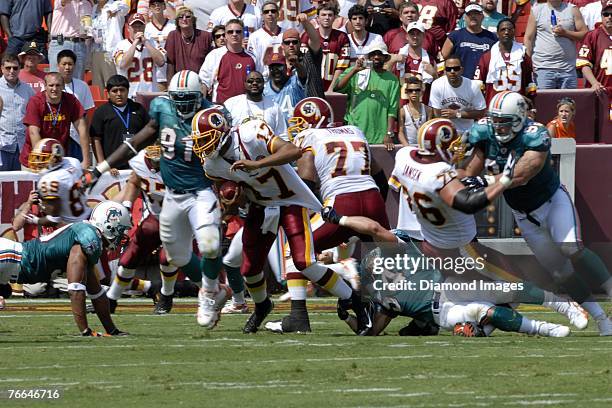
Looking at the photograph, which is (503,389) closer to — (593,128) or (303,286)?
(303,286)

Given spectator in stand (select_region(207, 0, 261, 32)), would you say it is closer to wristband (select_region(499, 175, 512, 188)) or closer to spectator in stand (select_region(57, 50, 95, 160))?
spectator in stand (select_region(57, 50, 95, 160))

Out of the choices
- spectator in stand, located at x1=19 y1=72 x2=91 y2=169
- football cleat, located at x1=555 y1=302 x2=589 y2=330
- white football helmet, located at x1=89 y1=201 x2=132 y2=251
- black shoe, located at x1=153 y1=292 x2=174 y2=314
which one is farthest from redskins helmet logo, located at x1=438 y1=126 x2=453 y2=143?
spectator in stand, located at x1=19 y1=72 x2=91 y2=169

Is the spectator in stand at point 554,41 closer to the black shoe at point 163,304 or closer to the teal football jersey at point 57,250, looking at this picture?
the black shoe at point 163,304

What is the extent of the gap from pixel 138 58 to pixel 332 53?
2.20 meters

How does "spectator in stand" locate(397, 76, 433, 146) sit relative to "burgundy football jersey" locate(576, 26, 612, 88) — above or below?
below

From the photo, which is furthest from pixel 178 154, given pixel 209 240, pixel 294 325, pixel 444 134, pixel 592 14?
pixel 592 14

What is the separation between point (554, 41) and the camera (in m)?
15.4

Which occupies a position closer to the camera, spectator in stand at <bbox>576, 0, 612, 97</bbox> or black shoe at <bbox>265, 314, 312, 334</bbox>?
black shoe at <bbox>265, 314, 312, 334</bbox>

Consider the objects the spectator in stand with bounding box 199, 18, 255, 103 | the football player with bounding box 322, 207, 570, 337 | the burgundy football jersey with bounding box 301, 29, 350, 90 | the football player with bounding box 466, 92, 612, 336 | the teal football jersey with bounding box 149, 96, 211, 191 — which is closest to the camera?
the football player with bounding box 322, 207, 570, 337

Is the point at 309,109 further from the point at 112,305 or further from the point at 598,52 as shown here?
the point at 598,52

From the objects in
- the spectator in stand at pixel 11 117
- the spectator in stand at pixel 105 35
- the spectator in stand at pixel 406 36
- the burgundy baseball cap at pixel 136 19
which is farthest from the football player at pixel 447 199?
the spectator in stand at pixel 105 35

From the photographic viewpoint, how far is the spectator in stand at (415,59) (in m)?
14.9

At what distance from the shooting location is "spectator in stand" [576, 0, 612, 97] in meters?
15.2

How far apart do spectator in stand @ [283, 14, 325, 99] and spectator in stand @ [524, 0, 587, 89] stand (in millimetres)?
2511
